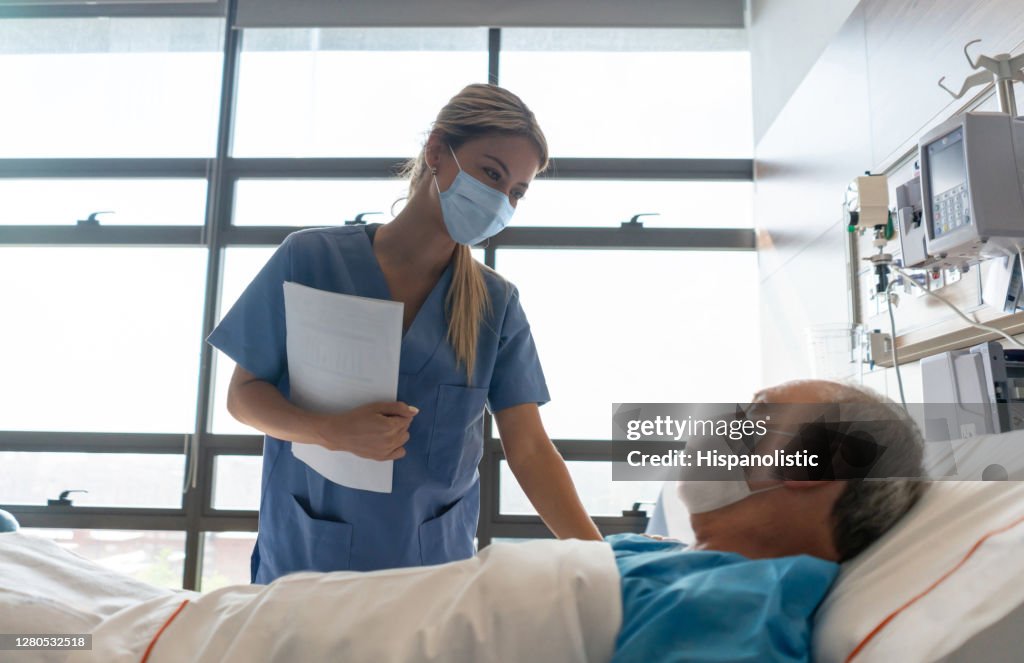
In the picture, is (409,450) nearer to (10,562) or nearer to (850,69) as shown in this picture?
(10,562)

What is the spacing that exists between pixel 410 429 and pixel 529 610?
0.63 m

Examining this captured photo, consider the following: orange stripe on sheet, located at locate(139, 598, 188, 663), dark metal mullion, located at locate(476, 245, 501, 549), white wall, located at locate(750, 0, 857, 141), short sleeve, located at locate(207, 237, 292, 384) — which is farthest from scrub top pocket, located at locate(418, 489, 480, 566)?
white wall, located at locate(750, 0, 857, 141)

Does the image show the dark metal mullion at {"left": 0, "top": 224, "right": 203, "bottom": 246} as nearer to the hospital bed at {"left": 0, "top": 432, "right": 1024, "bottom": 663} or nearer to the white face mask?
the hospital bed at {"left": 0, "top": 432, "right": 1024, "bottom": 663}

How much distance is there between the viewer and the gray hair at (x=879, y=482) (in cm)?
94

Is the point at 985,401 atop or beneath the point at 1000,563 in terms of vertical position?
atop

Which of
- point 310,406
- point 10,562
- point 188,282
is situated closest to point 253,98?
point 188,282

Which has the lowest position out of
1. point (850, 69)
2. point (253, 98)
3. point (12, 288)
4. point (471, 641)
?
point (471, 641)

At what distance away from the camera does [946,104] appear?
1837 millimetres

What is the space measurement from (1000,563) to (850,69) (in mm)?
2077

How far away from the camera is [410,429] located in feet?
4.34

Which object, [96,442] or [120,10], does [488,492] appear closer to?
[96,442]

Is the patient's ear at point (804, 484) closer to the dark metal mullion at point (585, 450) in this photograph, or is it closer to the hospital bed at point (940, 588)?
the hospital bed at point (940, 588)

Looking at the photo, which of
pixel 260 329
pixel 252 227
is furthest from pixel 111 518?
pixel 260 329

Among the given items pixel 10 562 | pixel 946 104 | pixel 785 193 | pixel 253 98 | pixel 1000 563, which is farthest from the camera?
pixel 253 98
